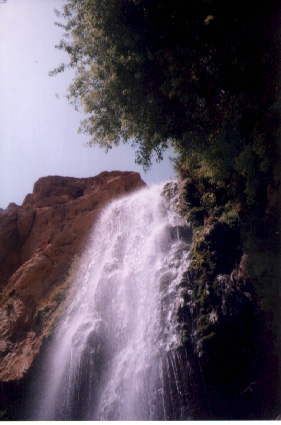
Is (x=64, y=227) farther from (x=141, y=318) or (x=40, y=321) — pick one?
(x=141, y=318)

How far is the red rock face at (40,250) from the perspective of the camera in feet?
32.6

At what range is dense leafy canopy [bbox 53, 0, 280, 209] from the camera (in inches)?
214

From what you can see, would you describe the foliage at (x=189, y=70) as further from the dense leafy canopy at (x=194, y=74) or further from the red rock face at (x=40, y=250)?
the red rock face at (x=40, y=250)

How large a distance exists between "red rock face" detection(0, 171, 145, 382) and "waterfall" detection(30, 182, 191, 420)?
133 centimetres

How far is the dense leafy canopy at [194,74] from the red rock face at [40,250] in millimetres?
6892

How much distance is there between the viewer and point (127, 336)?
7.54m

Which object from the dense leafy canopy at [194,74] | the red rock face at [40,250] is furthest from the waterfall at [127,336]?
the dense leafy canopy at [194,74]

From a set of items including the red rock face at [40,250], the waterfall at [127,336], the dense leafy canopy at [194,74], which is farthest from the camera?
the red rock face at [40,250]

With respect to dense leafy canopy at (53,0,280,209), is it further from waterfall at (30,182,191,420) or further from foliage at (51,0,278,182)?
waterfall at (30,182,191,420)

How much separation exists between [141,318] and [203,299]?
1902mm

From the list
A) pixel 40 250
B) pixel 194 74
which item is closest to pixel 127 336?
pixel 194 74

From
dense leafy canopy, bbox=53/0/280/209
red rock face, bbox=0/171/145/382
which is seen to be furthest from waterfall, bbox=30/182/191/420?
dense leafy canopy, bbox=53/0/280/209

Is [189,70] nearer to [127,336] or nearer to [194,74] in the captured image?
[194,74]

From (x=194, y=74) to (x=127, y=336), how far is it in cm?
714
